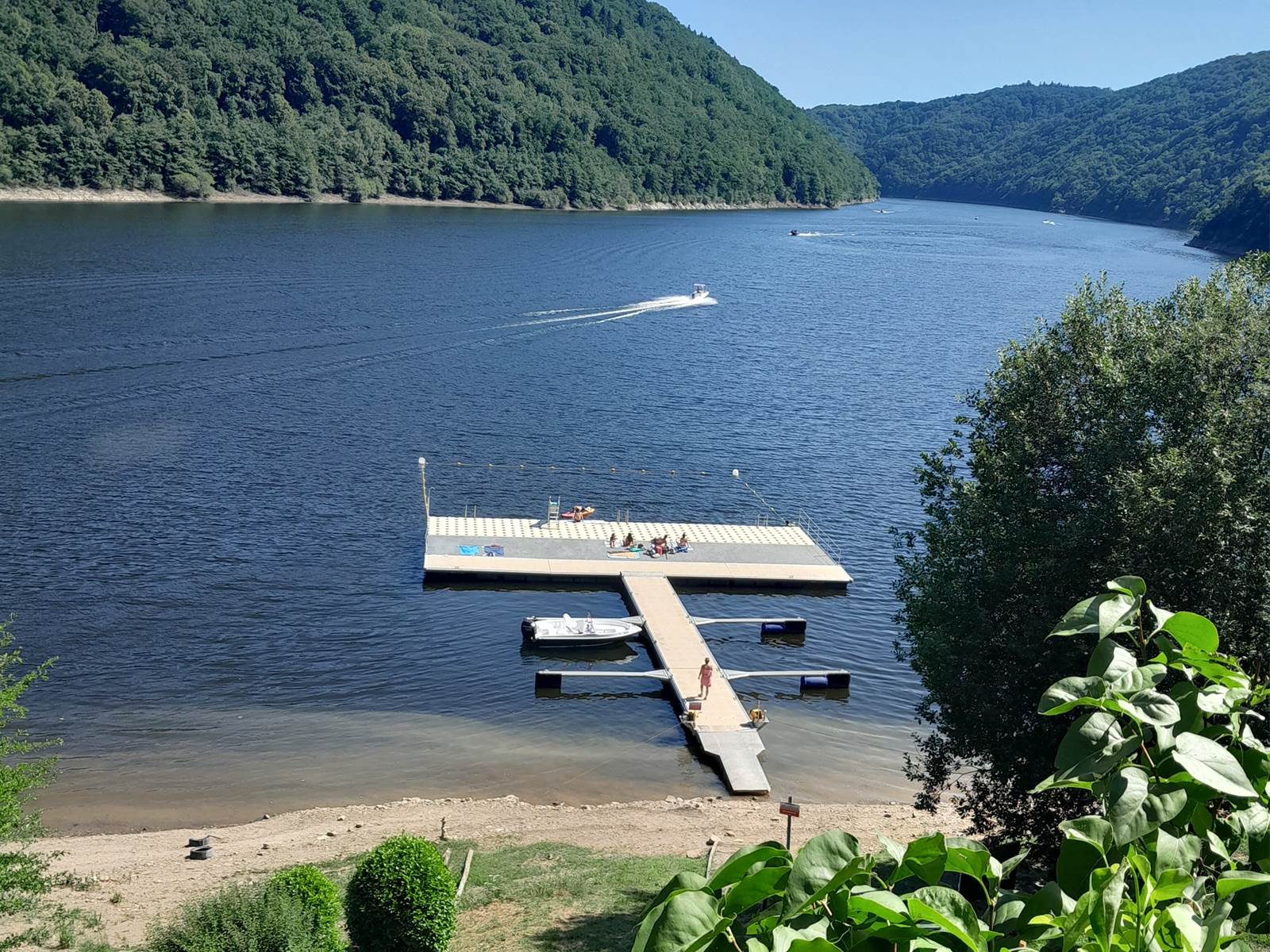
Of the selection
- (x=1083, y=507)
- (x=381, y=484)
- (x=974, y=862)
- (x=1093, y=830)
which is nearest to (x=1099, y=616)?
(x=1093, y=830)

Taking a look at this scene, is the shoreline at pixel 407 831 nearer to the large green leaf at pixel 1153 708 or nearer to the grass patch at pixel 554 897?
the grass patch at pixel 554 897

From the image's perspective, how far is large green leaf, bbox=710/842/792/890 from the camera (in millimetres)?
2805

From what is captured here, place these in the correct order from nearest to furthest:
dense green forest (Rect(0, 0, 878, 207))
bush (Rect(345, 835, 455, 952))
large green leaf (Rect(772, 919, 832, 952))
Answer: large green leaf (Rect(772, 919, 832, 952))
bush (Rect(345, 835, 455, 952))
dense green forest (Rect(0, 0, 878, 207))

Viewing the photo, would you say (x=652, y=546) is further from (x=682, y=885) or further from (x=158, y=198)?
(x=158, y=198)

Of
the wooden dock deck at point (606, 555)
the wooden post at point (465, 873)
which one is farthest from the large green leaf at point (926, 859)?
the wooden dock deck at point (606, 555)

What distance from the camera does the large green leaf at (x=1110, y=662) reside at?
9.73 feet

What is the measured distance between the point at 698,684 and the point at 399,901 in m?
21.3

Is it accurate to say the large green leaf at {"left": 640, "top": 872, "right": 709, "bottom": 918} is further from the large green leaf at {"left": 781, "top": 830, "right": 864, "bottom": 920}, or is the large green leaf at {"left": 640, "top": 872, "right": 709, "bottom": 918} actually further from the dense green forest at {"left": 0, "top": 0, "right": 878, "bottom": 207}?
the dense green forest at {"left": 0, "top": 0, "right": 878, "bottom": 207}

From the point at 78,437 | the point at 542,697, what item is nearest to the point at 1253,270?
the point at 542,697

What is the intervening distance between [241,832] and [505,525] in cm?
2297

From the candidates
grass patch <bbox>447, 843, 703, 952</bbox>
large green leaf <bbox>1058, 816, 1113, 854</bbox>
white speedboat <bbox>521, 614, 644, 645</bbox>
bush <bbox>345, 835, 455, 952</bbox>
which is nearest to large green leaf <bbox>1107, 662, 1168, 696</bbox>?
large green leaf <bbox>1058, 816, 1113, 854</bbox>

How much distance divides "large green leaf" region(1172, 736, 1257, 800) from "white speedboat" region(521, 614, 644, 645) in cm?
3645

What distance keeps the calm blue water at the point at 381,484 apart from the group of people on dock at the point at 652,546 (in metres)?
2.97

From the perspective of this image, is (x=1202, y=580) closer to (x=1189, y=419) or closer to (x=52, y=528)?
(x=1189, y=419)
